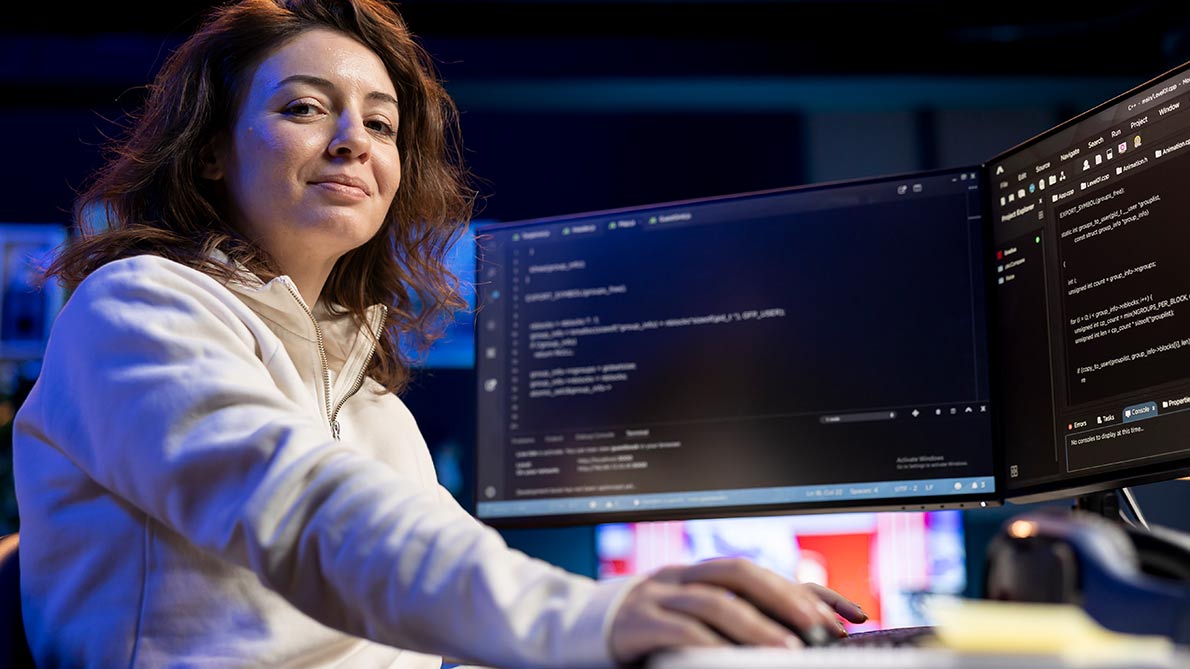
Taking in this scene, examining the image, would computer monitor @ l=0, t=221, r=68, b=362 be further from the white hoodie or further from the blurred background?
the white hoodie

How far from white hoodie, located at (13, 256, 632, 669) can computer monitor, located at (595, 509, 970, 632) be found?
3.34 m

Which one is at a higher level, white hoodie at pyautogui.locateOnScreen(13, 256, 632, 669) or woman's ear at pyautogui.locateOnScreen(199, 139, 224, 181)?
woman's ear at pyautogui.locateOnScreen(199, 139, 224, 181)

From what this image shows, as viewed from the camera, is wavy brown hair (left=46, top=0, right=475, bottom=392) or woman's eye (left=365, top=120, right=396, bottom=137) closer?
wavy brown hair (left=46, top=0, right=475, bottom=392)

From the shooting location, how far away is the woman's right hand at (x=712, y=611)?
622 millimetres

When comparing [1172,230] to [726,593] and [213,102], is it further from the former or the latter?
[213,102]

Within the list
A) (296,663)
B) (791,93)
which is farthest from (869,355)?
(791,93)

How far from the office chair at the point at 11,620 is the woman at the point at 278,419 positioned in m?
0.01

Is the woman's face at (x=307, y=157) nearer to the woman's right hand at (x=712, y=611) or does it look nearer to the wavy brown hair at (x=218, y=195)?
the wavy brown hair at (x=218, y=195)

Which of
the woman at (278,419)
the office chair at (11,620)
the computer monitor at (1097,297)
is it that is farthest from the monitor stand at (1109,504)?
the office chair at (11,620)

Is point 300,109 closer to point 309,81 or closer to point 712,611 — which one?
point 309,81

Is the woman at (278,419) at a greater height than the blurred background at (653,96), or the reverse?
the blurred background at (653,96)

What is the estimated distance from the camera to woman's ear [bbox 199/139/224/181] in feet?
4.64

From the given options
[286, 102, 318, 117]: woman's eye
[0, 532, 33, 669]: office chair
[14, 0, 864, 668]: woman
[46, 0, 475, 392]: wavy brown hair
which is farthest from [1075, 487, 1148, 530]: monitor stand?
[0, 532, 33, 669]: office chair

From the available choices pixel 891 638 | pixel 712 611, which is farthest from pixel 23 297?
pixel 712 611
